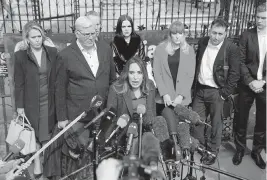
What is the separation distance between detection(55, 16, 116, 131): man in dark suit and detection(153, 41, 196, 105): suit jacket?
2.40 ft

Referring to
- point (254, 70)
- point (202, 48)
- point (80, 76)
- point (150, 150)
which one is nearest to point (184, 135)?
point (150, 150)

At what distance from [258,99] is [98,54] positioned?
2.37 meters

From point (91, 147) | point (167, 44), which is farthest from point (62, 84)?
point (167, 44)

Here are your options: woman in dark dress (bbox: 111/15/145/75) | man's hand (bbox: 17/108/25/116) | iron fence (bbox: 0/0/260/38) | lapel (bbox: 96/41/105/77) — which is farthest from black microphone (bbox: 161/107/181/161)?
iron fence (bbox: 0/0/260/38)

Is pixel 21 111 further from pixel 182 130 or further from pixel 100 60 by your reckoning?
pixel 182 130

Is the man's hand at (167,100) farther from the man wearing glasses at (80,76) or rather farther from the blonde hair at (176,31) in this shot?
the man wearing glasses at (80,76)

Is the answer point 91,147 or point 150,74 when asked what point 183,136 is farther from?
point 150,74

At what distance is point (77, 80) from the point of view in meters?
3.88

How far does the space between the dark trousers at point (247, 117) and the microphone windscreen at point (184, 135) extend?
1.63 m

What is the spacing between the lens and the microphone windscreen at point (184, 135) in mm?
3186

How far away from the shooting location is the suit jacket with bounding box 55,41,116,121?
12.5 ft

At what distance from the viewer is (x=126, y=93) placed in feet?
12.4

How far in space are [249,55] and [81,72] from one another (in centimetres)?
230

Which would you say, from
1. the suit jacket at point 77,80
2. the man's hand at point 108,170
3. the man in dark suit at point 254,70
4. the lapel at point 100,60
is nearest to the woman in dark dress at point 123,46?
the suit jacket at point 77,80
